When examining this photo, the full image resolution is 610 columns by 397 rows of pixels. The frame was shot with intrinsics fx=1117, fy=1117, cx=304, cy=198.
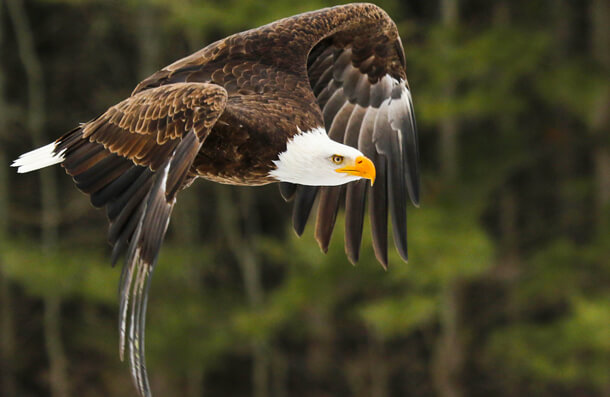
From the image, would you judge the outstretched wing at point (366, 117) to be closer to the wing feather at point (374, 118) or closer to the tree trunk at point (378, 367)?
the wing feather at point (374, 118)

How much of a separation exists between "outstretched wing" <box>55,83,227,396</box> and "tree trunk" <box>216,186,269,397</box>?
11234mm

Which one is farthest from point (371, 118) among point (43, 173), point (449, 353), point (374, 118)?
point (43, 173)

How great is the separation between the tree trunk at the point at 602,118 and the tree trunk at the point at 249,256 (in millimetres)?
4752

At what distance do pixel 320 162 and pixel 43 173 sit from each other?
40.4 feet

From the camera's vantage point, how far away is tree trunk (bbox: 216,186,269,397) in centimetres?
1562

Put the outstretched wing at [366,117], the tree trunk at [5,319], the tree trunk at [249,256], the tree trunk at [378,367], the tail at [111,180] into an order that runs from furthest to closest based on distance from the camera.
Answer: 1. the tree trunk at [378,367]
2. the tree trunk at [5,319]
3. the tree trunk at [249,256]
4. the outstretched wing at [366,117]
5. the tail at [111,180]

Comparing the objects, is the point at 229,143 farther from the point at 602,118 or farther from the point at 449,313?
the point at 602,118

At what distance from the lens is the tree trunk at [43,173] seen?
15039 mm

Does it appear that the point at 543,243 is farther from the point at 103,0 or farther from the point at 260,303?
the point at 103,0

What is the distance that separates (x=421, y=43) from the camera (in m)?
14.4

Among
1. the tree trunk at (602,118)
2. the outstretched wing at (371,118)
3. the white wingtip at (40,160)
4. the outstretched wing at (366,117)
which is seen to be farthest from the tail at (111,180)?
the tree trunk at (602,118)

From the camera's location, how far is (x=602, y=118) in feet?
48.7

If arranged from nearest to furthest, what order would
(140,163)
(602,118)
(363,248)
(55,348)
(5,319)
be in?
(140,163) → (363,248) → (602,118) → (55,348) → (5,319)

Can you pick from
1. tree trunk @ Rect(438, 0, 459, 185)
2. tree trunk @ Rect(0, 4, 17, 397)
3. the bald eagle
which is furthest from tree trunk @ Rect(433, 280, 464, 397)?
the bald eagle
